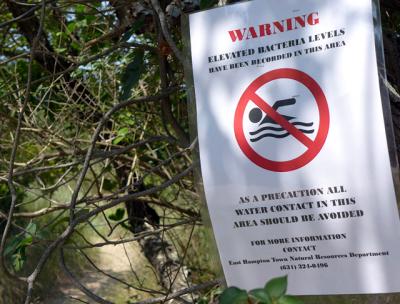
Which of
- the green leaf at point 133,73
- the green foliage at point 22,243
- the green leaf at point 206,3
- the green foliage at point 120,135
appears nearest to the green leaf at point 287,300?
the green leaf at point 206,3

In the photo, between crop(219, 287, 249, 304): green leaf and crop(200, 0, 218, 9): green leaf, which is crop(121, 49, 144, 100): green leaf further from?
crop(219, 287, 249, 304): green leaf

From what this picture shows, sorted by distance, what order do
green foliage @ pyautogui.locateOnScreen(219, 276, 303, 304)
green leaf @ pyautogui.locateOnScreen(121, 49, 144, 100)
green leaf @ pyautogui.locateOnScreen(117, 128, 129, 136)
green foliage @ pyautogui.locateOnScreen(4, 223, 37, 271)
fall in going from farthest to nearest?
green leaf @ pyautogui.locateOnScreen(117, 128, 129, 136) → green leaf @ pyautogui.locateOnScreen(121, 49, 144, 100) → green foliage @ pyautogui.locateOnScreen(4, 223, 37, 271) → green foliage @ pyautogui.locateOnScreen(219, 276, 303, 304)

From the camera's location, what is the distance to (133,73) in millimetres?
2281

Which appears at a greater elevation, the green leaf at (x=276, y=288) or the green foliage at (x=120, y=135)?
the green foliage at (x=120, y=135)

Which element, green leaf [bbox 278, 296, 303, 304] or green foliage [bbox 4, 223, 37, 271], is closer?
green leaf [bbox 278, 296, 303, 304]

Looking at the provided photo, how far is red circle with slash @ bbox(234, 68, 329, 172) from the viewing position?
136cm

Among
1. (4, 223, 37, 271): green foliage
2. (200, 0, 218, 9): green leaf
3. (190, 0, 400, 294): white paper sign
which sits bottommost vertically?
(4, 223, 37, 271): green foliage

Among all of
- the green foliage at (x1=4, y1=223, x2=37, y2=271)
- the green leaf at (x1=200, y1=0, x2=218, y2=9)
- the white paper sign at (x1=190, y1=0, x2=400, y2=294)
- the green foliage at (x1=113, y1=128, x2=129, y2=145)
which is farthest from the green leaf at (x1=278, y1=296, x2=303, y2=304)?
the green foliage at (x1=113, y1=128, x2=129, y2=145)

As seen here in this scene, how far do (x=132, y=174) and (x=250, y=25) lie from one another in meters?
2.07

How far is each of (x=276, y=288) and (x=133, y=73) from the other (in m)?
1.37

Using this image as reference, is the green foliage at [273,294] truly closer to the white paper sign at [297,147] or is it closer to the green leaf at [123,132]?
the white paper sign at [297,147]

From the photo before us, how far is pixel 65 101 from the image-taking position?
11.2 ft

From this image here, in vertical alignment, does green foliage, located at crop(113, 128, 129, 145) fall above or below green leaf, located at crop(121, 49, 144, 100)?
below

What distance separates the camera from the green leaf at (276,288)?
1015mm
